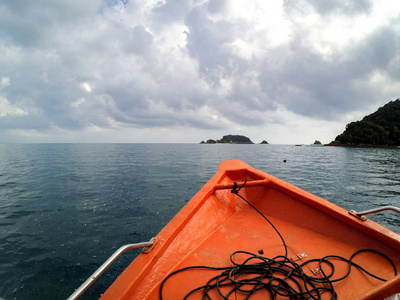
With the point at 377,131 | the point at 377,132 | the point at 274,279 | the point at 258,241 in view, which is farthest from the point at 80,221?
the point at 377,131

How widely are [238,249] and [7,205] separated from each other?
360 inches

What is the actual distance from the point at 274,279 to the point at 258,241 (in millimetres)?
817

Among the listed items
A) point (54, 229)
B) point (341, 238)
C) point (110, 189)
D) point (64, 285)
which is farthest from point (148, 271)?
point (110, 189)

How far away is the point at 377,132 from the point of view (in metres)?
66.9

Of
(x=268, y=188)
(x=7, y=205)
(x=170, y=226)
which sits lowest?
(x=7, y=205)

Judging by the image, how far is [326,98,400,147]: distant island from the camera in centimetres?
6594

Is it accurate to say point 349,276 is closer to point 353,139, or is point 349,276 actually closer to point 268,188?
point 268,188

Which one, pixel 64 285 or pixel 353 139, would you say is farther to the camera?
pixel 353 139

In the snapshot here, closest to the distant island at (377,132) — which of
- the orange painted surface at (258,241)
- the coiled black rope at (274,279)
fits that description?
the orange painted surface at (258,241)

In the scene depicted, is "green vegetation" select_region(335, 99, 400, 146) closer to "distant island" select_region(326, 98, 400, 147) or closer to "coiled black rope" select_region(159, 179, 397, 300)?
"distant island" select_region(326, 98, 400, 147)

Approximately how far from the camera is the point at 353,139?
73312mm

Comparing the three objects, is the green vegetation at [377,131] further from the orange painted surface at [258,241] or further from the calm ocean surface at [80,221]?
the orange painted surface at [258,241]

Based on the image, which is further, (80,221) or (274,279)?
(80,221)

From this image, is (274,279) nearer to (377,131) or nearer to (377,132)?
(377,132)
